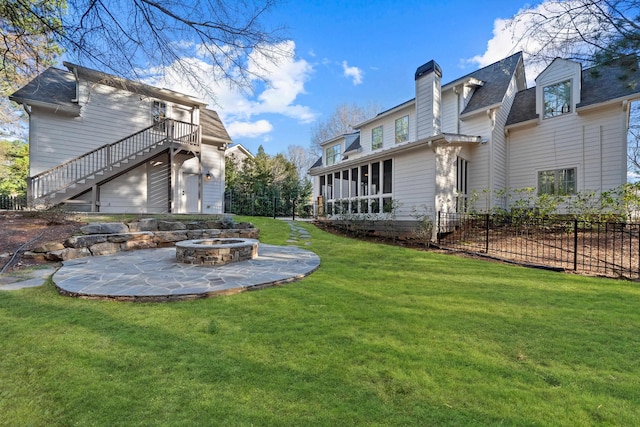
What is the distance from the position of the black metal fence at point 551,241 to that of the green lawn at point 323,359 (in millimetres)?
2938

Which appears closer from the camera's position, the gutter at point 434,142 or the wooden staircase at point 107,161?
the wooden staircase at point 107,161

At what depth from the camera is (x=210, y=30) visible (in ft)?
11.5

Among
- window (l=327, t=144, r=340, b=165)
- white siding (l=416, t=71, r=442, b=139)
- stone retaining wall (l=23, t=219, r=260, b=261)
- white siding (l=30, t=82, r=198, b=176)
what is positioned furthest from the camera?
window (l=327, t=144, r=340, b=165)

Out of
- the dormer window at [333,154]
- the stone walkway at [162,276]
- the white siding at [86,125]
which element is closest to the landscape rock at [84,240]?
the stone walkway at [162,276]

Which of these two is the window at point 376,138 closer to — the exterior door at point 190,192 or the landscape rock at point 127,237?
the exterior door at point 190,192

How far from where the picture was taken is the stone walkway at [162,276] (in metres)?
3.90

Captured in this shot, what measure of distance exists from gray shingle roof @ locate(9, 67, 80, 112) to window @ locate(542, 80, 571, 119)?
16.9 metres

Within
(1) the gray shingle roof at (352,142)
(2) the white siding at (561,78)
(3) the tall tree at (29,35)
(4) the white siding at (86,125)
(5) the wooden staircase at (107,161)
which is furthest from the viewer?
(1) the gray shingle roof at (352,142)

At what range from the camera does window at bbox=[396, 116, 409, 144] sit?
13.8 m

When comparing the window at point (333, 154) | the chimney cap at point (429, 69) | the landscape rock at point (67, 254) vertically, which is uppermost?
the chimney cap at point (429, 69)

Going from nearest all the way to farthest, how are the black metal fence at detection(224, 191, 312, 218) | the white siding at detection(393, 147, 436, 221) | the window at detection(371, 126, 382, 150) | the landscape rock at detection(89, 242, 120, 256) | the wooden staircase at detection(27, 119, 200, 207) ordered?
1. the landscape rock at detection(89, 242, 120, 256)
2. the wooden staircase at detection(27, 119, 200, 207)
3. the white siding at detection(393, 147, 436, 221)
4. the window at detection(371, 126, 382, 150)
5. the black metal fence at detection(224, 191, 312, 218)

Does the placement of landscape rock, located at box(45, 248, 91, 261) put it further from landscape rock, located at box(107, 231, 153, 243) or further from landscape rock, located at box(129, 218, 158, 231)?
landscape rock, located at box(129, 218, 158, 231)

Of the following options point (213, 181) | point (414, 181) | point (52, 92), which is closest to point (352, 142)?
point (414, 181)

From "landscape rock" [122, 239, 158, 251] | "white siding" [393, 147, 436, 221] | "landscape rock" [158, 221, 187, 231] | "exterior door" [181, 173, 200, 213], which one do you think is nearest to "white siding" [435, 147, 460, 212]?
"white siding" [393, 147, 436, 221]
